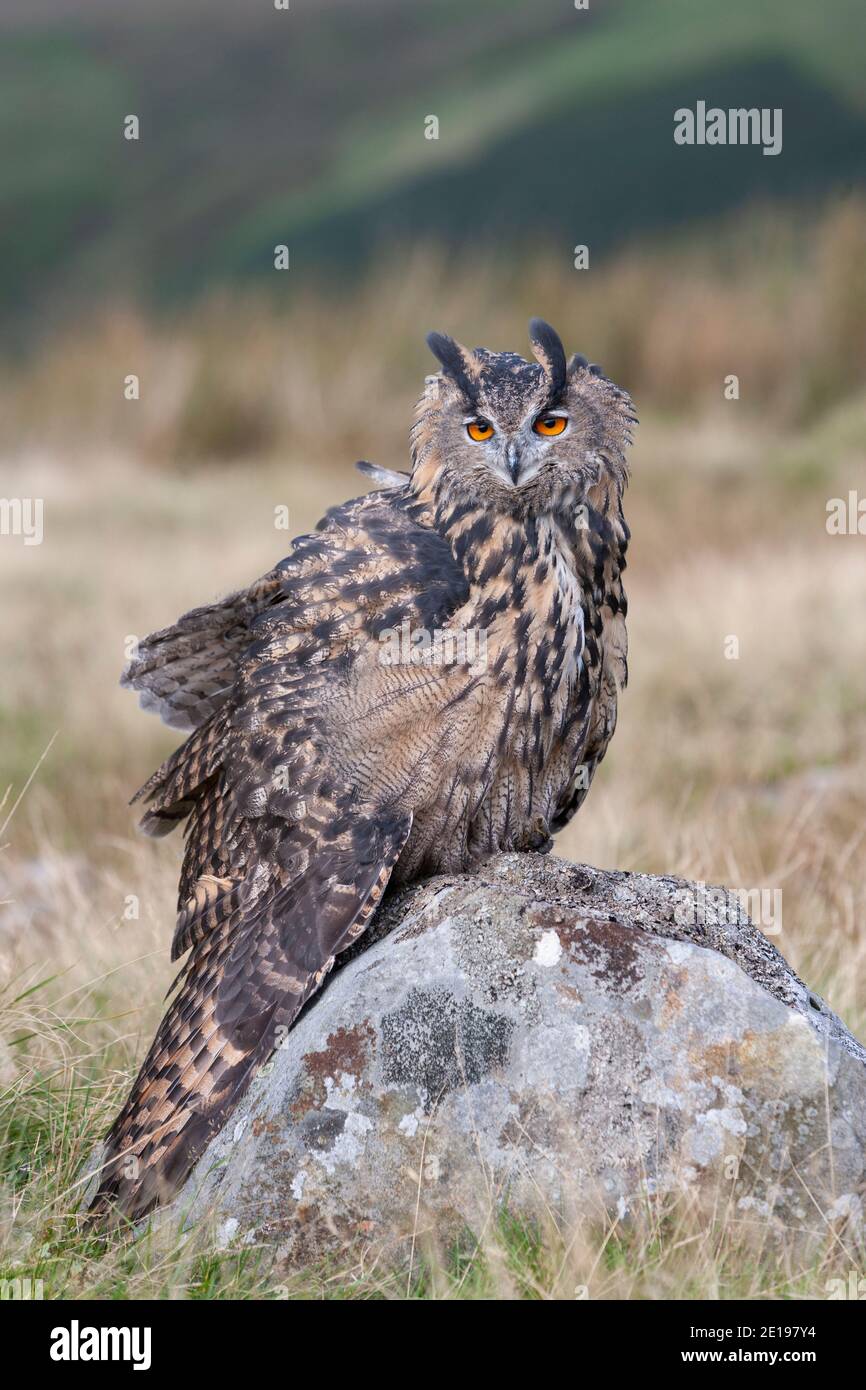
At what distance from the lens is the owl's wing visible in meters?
2.98

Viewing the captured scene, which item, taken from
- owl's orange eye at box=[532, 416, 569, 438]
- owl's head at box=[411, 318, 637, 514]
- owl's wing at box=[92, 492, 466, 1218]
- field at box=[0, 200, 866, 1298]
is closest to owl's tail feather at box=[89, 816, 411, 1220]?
owl's wing at box=[92, 492, 466, 1218]

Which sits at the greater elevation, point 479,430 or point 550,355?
point 550,355

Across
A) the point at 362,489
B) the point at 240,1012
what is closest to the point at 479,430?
the point at 240,1012

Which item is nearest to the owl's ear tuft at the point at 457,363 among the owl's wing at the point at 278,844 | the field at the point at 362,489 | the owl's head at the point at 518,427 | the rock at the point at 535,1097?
the owl's head at the point at 518,427

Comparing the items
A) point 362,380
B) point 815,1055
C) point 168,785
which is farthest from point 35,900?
point 362,380

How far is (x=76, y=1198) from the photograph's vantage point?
310cm

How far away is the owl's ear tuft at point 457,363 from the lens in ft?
10.3

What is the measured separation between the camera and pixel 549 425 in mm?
3123

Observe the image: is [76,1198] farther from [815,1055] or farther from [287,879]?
[815,1055]

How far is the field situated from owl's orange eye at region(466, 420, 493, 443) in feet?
3.99

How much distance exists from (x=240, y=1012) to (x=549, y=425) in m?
1.25

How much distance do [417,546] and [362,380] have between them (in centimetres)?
1233

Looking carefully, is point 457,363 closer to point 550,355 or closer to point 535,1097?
point 550,355

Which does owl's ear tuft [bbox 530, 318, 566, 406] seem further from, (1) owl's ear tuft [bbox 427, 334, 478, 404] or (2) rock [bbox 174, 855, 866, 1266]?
(2) rock [bbox 174, 855, 866, 1266]
